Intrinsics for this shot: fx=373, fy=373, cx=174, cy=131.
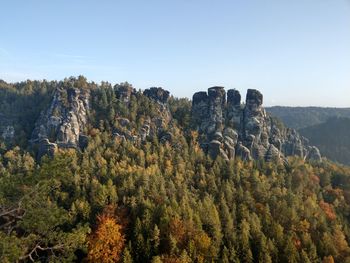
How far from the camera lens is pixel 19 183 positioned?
142 feet

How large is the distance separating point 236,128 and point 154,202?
78.1m

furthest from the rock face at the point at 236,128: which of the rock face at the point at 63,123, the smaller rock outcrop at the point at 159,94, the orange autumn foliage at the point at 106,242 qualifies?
the orange autumn foliage at the point at 106,242

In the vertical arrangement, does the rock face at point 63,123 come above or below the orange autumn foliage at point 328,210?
above

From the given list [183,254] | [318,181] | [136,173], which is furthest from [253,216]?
[318,181]

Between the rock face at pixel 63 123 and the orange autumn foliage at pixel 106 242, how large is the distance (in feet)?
179

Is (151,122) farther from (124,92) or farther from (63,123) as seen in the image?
(63,123)

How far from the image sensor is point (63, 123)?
5349 inches

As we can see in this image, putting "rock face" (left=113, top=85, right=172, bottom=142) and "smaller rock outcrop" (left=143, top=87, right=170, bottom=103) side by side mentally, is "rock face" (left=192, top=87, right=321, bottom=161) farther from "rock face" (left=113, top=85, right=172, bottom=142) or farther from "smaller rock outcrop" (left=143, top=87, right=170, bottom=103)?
"rock face" (left=113, top=85, right=172, bottom=142)

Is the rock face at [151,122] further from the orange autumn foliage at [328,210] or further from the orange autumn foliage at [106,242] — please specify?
the orange autumn foliage at [106,242]

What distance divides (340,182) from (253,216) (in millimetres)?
66639

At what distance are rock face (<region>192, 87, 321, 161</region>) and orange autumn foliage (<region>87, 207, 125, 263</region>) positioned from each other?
229 ft

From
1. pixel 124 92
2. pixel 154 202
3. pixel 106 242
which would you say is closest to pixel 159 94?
pixel 124 92

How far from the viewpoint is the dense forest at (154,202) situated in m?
42.7

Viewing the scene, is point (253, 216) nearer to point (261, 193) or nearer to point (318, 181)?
point (261, 193)
